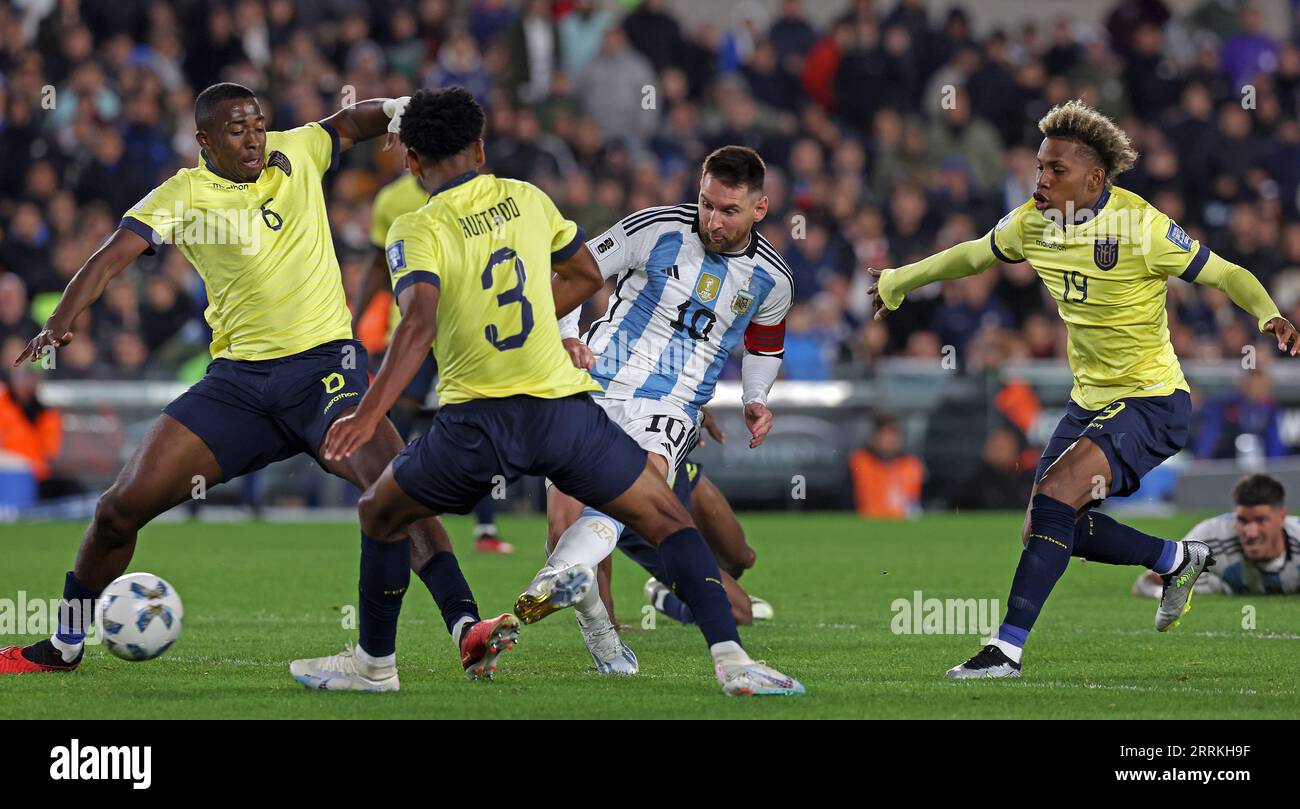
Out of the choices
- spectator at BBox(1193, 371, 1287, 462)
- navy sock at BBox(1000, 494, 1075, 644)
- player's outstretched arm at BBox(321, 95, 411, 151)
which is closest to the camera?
navy sock at BBox(1000, 494, 1075, 644)

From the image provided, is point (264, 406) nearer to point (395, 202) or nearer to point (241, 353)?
point (241, 353)

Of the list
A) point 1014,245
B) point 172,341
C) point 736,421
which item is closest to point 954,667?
point 1014,245

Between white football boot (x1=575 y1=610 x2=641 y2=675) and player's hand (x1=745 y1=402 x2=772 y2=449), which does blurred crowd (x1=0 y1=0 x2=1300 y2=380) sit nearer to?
player's hand (x1=745 y1=402 x2=772 y2=449)

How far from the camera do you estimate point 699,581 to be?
6.84 metres

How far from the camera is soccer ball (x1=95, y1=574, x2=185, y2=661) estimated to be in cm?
764

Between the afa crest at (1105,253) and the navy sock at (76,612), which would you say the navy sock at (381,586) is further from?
the afa crest at (1105,253)

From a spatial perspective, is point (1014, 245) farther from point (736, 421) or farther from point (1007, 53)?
point (1007, 53)

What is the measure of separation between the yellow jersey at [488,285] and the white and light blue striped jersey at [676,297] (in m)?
1.58

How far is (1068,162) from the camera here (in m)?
8.09

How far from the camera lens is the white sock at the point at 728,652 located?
269 inches

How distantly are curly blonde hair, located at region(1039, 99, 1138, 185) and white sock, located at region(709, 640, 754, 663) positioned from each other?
2869 mm

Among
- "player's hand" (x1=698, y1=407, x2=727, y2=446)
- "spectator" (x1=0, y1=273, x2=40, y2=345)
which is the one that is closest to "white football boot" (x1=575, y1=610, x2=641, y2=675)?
"player's hand" (x1=698, y1=407, x2=727, y2=446)

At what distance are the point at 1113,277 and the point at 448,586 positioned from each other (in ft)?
10.8
